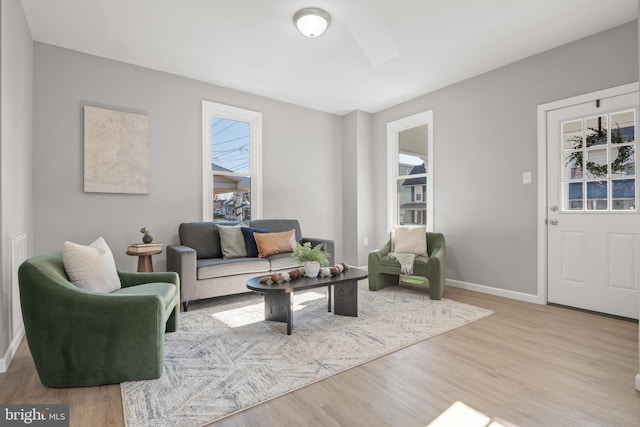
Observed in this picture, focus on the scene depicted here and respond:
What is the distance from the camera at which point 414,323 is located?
115 inches

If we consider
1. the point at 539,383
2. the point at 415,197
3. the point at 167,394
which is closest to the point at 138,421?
the point at 167,394

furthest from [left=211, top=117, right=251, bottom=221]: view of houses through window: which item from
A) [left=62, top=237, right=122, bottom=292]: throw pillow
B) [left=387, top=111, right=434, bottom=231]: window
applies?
[left=387, top=111, right=434, bottom=231]: window

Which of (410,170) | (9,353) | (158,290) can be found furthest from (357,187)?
(9,353)

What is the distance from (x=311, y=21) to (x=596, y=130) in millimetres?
2884

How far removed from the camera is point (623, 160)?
121 inches

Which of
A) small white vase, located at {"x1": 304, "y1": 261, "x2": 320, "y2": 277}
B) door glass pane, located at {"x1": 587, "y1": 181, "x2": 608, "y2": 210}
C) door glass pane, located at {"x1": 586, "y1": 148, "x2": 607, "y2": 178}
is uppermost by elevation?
door glass pane, located at {"x1": 586, "y1": 148, "x2": 607, "y2": 178}

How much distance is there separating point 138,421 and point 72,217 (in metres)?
2.66

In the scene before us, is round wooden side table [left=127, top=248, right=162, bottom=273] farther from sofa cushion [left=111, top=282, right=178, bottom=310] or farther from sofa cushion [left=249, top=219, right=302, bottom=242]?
sofa cushion [left=249, top=219, right=302, bottom=242]

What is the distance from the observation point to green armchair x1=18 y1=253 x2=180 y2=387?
179cm

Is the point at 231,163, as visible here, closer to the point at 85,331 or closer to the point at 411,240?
the point at 411,240

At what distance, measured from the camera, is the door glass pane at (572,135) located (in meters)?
3.33

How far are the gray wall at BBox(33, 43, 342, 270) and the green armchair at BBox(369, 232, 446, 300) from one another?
1448 millimetres

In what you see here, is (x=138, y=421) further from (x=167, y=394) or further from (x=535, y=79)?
(x=535, y=79)

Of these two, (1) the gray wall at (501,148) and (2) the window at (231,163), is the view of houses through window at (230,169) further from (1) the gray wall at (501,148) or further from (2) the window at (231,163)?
(1) the gray wall at (501,148)
